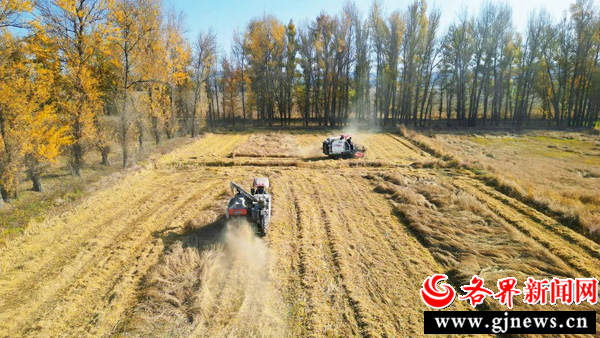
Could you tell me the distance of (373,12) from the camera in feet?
130

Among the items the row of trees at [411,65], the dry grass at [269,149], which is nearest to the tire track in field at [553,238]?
the dry grass at [269,149]

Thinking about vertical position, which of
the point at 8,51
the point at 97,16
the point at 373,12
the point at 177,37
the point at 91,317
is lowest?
the point at 91,317

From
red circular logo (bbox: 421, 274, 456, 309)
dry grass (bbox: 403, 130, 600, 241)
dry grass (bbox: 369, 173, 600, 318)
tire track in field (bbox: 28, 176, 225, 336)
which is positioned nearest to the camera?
tire track in field (bbox: 28, 176, 225, 336)

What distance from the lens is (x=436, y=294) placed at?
6590 mm

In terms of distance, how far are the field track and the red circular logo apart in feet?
0.55

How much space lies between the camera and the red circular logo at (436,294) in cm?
634

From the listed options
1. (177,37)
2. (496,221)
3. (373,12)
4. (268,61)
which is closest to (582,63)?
(373,12)

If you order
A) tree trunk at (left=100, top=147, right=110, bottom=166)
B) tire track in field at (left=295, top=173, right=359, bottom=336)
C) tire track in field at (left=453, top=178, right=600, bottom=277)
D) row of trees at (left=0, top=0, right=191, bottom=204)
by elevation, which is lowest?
tire track in field at (left=295, top=173, right=359, bottom=336)

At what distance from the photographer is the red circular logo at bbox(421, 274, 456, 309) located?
6344 millimetres

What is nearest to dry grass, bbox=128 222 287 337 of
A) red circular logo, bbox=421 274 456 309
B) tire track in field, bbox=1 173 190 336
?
tire track in field, bbox=1 173 190 336

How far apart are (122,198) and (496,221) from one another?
552 inches

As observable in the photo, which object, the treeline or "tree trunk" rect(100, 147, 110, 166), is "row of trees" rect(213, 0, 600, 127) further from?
"tree trunk" rect(100, 147, 110, 166)

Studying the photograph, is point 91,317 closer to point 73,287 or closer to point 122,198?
point 73,287

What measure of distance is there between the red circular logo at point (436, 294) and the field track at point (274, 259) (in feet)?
0.55
